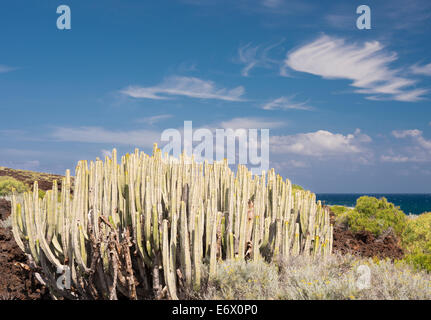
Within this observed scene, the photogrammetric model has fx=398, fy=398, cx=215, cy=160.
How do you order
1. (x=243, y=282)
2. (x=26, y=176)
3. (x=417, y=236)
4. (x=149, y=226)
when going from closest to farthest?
(x=243, y=282) → (x=149, y=226) → (x=417, y=236) → (x=26, y=176)

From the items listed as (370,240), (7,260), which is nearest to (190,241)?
(7,260)

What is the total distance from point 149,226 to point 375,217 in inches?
338

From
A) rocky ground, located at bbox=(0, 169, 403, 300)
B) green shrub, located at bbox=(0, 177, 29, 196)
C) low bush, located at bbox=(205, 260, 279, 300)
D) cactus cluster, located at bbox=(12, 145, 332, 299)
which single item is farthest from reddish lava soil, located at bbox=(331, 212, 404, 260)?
green shrub, located at bbox=(0, 177, 29, 196)

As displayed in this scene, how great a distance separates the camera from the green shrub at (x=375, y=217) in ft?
38.2

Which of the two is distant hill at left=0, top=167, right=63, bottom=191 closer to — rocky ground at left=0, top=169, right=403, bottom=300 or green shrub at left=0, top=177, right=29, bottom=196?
green shrub at left=0, top=177, right=29, bottom=196

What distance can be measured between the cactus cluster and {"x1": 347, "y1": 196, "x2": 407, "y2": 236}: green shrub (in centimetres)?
517

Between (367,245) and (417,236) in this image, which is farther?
(417,236)

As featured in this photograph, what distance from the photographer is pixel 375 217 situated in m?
12.1

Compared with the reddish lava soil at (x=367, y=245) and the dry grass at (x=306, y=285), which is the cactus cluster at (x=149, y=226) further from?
the reddish lava soil at (x=367, y=245)

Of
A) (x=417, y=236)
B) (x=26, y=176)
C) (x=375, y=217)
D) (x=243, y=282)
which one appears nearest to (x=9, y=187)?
(x=26, y=176)

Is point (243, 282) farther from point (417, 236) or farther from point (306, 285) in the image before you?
point (417, 236)

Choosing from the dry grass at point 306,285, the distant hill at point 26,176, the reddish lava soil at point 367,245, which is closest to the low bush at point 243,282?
the dry grass at point 306,285
